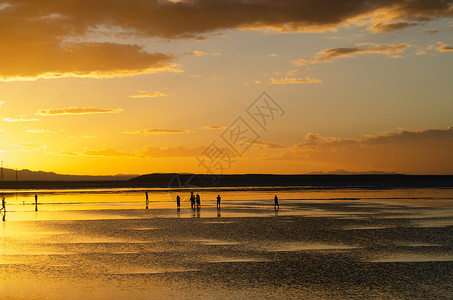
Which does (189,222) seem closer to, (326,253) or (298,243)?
(298,243)

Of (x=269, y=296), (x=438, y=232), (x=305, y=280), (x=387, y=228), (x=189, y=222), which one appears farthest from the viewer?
(x=189, y=222)

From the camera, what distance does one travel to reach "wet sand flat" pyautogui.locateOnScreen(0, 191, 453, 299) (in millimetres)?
17875

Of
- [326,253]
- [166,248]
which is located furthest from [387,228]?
[166,248]

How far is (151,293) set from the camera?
57.5ft

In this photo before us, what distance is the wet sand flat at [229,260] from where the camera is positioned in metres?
17.9

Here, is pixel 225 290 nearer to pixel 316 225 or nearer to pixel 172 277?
pixel 172 277

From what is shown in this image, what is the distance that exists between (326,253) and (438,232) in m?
12.9

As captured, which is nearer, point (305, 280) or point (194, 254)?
point (305, 280)

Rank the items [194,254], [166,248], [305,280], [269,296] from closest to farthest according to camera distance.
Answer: [269,296], [305,280], [194,254], [166,248]

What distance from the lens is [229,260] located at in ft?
78.7

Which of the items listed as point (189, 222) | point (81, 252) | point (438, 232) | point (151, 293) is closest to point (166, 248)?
point (81, 252)

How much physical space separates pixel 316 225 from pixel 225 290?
23.5 m

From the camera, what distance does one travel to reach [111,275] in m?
20.7

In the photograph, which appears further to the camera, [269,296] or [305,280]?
[305,280]
